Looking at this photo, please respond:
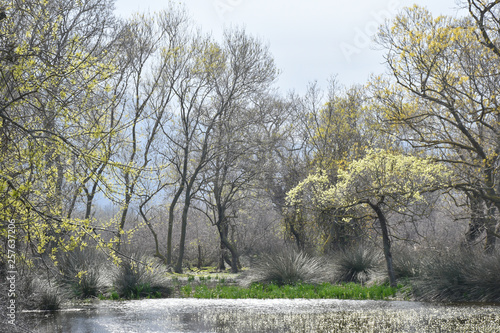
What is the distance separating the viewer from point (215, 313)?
933 centimetres

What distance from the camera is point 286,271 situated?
13.7 meters

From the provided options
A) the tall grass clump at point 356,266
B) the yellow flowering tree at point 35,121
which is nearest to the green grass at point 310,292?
the tall grass clump at point 356,266

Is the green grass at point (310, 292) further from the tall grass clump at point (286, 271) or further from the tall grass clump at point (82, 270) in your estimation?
the tall grass clump at point (82, 270)

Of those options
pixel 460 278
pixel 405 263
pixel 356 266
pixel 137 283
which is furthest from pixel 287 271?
pixel 460 278

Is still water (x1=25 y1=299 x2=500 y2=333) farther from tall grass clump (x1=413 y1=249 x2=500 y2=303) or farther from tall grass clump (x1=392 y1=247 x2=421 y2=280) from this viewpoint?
tall grass clump (x1=392 y1=247 x2=421 y2=280)

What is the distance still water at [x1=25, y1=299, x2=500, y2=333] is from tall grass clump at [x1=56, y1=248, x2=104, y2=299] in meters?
1.78

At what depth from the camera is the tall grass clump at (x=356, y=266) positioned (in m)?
14.3

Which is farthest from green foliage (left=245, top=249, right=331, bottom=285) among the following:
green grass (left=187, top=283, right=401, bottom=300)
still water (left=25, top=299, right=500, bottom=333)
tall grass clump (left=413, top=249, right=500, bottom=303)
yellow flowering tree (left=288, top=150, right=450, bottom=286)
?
tall grass clump (left=413, top=249, right=500, bottom=303)

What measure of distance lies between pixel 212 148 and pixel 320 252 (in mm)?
7966

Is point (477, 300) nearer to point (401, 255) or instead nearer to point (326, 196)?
point (401, 255)

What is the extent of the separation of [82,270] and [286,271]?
5863 mm

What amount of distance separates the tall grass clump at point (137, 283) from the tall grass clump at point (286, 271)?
112 inches

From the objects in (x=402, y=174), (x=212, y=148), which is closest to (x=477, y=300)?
(x=402, y=174)

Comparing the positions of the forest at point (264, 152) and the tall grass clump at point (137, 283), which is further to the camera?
the tall grass clump at point (137, 283)
